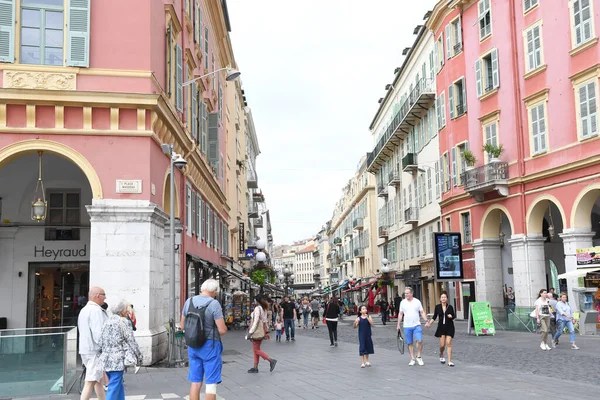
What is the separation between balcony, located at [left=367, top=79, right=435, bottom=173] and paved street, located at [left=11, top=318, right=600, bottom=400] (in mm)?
23789

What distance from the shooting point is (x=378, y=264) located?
6825cm

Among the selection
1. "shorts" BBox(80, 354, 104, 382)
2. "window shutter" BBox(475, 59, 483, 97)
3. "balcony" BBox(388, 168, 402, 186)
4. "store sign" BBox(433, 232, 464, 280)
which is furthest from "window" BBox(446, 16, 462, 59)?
"shorts" BBox(80, 354, 104, 382)

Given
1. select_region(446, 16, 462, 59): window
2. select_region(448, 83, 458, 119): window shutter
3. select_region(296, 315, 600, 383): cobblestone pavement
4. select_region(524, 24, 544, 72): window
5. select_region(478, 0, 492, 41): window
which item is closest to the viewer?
select_region(296, 315, 600, 383): cobblestone pavement

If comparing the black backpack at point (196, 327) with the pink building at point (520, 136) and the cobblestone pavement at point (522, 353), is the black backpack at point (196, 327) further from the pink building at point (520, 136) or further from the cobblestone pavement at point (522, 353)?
the pink building at point (520, 136)

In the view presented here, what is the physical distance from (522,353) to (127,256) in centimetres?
1104

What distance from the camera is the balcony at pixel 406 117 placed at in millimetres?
42312

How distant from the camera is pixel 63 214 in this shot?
22.0 meters

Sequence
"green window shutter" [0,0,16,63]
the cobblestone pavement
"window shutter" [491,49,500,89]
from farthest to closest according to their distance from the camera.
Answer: "window shutter" [491,49,500,89] → "green window shutter" [0,0,16,63] → the cobblestone pavement

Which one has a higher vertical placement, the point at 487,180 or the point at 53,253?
the point at 487,180

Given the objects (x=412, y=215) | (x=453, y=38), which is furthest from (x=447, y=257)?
(x=412, y=215)

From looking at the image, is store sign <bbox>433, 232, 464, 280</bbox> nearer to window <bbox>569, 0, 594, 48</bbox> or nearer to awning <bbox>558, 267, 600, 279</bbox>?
awning <bbox>558, 267, 600, 279</bbox>

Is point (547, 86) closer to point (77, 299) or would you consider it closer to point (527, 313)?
point (527, 313)

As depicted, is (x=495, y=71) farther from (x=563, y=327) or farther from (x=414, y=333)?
(x=414, y=333)

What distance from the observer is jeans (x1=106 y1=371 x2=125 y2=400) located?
343 inches
